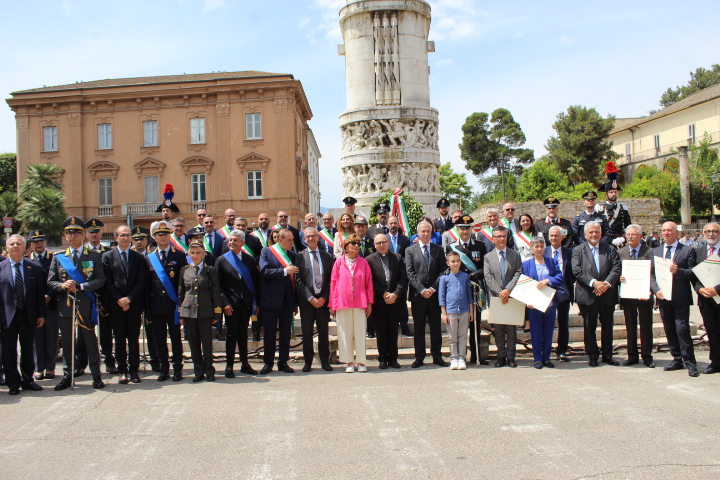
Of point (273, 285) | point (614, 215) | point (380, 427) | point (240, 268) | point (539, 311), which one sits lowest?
point (380, 427)

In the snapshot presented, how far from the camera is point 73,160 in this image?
140 ft

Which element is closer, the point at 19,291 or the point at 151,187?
the point at 19,291

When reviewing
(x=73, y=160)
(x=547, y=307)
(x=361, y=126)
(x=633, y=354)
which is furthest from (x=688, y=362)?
(x=73, y=160)

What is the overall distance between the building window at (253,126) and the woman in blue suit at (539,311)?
113 feet

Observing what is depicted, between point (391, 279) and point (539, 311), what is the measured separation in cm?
209

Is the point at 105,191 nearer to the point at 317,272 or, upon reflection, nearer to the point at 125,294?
the point at 125,294

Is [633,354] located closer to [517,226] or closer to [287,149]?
[517,226]

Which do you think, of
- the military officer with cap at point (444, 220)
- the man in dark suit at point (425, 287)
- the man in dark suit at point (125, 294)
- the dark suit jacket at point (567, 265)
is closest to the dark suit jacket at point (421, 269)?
the man in dark suit at point (425, 287)

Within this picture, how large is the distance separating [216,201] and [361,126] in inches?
950

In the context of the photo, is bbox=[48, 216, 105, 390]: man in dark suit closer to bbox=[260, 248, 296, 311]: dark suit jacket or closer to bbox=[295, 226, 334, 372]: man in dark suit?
bbox=[260, 248, 296, 311]: dark suit jacket

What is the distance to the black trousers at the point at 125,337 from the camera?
322 inches

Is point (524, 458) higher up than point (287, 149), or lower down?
lower down

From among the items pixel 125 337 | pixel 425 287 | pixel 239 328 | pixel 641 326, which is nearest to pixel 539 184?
pixel 641 326

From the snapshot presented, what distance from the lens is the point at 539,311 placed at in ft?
28.4
